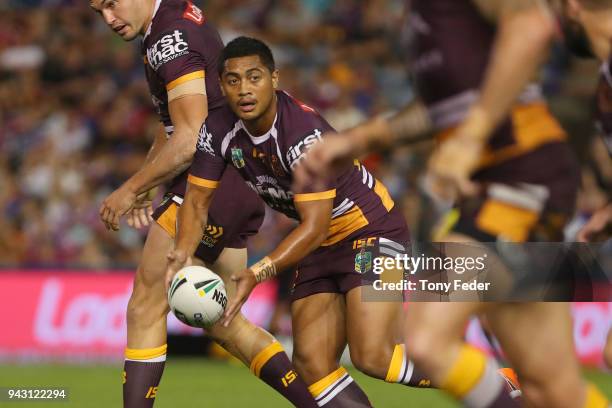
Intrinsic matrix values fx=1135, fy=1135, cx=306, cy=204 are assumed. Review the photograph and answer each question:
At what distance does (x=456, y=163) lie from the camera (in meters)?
3.80

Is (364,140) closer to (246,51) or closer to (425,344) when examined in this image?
(425,344)

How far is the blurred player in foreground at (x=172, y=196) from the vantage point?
6625 millimetres

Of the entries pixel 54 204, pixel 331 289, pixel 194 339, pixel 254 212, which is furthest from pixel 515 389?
pixel 54 204

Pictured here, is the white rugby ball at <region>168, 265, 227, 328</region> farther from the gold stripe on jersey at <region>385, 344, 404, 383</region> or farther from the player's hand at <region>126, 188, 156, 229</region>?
the player's hand at <region>126, 188, 156, 229</region>

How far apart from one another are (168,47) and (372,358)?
2.17 metres

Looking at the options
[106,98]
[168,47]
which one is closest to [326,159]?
[168,47]

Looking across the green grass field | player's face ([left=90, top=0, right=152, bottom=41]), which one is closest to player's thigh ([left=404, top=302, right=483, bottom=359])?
player's face ([left=90, top=0, right=152, bottom=41])

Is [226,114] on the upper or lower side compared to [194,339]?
upper

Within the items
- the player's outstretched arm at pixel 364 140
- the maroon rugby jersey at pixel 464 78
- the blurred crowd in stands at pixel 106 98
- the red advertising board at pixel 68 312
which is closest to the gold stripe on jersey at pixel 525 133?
the maroon rugby jersey at pixel 464 78

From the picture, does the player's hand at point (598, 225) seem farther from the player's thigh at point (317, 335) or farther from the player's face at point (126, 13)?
the player's face at point (126, 13)

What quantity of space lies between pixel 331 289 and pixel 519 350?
2174 mm

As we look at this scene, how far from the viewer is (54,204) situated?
15.3 metres

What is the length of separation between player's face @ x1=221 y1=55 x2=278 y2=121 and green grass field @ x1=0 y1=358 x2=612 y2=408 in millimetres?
3532

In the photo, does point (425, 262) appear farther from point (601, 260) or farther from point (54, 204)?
point (54, 204)
